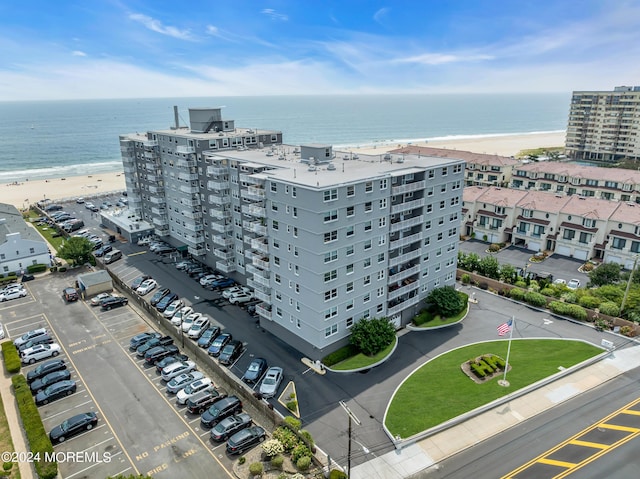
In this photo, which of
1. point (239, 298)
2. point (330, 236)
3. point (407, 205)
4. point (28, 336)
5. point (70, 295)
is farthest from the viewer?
point (70, 295)

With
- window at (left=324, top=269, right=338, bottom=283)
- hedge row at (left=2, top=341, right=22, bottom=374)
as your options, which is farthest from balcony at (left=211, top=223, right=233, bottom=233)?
hedge row at (left=2, top=341, right=22, bottom=374)

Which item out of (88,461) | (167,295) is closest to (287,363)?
(88,461)

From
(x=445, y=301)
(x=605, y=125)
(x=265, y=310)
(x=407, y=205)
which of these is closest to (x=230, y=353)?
(x=265, y=310)

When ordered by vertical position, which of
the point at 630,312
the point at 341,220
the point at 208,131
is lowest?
the point at 630,312

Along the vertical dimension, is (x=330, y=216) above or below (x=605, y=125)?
below

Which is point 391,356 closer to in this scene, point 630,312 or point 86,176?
point 630,312

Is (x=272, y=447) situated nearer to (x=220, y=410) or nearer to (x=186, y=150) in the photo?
(x=220, y=410)
